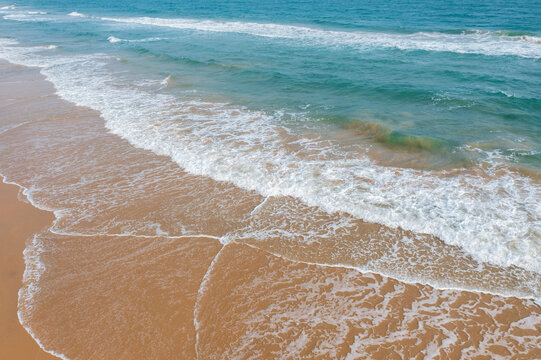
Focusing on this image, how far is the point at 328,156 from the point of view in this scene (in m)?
9.86

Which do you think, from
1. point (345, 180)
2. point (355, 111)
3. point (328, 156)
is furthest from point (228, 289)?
point (355, 111)

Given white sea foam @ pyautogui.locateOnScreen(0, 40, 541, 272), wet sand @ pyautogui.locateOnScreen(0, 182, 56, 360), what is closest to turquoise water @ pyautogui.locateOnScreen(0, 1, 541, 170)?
white sea foam @ pyautogui.locateOnScreen(0, 40, 541, 272)

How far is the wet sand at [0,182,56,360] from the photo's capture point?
15.6 ft

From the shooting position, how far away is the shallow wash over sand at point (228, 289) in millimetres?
4766

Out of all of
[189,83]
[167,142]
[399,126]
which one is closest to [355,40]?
[189,83]

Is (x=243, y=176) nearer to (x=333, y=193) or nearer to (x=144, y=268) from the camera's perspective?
(x=333, y=193)

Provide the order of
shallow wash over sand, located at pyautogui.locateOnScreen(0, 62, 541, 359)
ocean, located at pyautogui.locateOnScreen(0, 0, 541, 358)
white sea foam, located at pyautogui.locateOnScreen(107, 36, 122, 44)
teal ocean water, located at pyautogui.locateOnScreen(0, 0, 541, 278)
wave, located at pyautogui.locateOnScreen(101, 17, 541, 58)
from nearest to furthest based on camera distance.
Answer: shallow wash over sand, located at pyautogui.locateOnScreen(0, 62, 541, 359), ocean, located at pyautogui.locateOnScreen(0, 0, 541, 358), teal ocean water, located at pyautogui.locateOnScreen(0, 0, 541, 278), wave, located at pyautogui.locateOnScreen(101, 17, 541, 58), white sea foam, located at pyautogui.locateOnScreen(107, 36, 122, 44)

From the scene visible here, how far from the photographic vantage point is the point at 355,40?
88.4ft

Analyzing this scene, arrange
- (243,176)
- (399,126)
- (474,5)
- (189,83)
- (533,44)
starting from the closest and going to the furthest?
(243,176)
(399,126)
(189,83)
(533,44)
(474,5)

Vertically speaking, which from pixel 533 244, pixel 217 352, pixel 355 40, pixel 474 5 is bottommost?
pixel 217 352

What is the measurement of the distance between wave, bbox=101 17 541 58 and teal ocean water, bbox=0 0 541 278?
18 cm

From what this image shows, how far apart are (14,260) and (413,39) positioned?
28.5 m

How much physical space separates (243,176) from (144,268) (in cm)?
358

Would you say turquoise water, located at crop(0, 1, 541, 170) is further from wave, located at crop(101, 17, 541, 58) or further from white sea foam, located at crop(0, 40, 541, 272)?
white sea foam, located at crop(0, 40, 541, 272)
